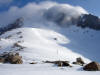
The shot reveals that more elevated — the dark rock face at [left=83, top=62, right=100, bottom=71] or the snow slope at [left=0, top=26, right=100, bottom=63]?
the snow slope at [left=0, top=26, right=100, bottom=63]

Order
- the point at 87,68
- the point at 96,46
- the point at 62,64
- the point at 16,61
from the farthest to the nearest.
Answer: the point at 96,46 → the point at 16,61 → the point at 62,64 → the point at 87,68

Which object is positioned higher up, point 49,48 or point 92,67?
point 49,48

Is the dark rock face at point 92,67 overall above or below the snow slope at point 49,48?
below

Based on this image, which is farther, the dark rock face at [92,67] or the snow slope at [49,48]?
the snow slope at [49,48]

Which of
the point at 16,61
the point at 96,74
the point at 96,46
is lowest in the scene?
the point at 96,74

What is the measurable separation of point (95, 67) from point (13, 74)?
11.3 meters

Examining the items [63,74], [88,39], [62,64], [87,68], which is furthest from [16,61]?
[88,39]

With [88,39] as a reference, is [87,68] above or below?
below

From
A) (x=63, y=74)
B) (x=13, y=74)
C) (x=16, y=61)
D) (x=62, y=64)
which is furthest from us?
(x=16, y=61)

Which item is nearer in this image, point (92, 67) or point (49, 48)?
point (92, 67)

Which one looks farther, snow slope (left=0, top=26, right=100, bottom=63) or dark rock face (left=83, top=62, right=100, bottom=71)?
snow slope (left=0, top=26, right=100, bottom=63)

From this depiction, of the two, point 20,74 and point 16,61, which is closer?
point 20,74

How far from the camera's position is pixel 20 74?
17.2 metres

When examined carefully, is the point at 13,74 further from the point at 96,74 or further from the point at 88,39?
the point at 88,39
